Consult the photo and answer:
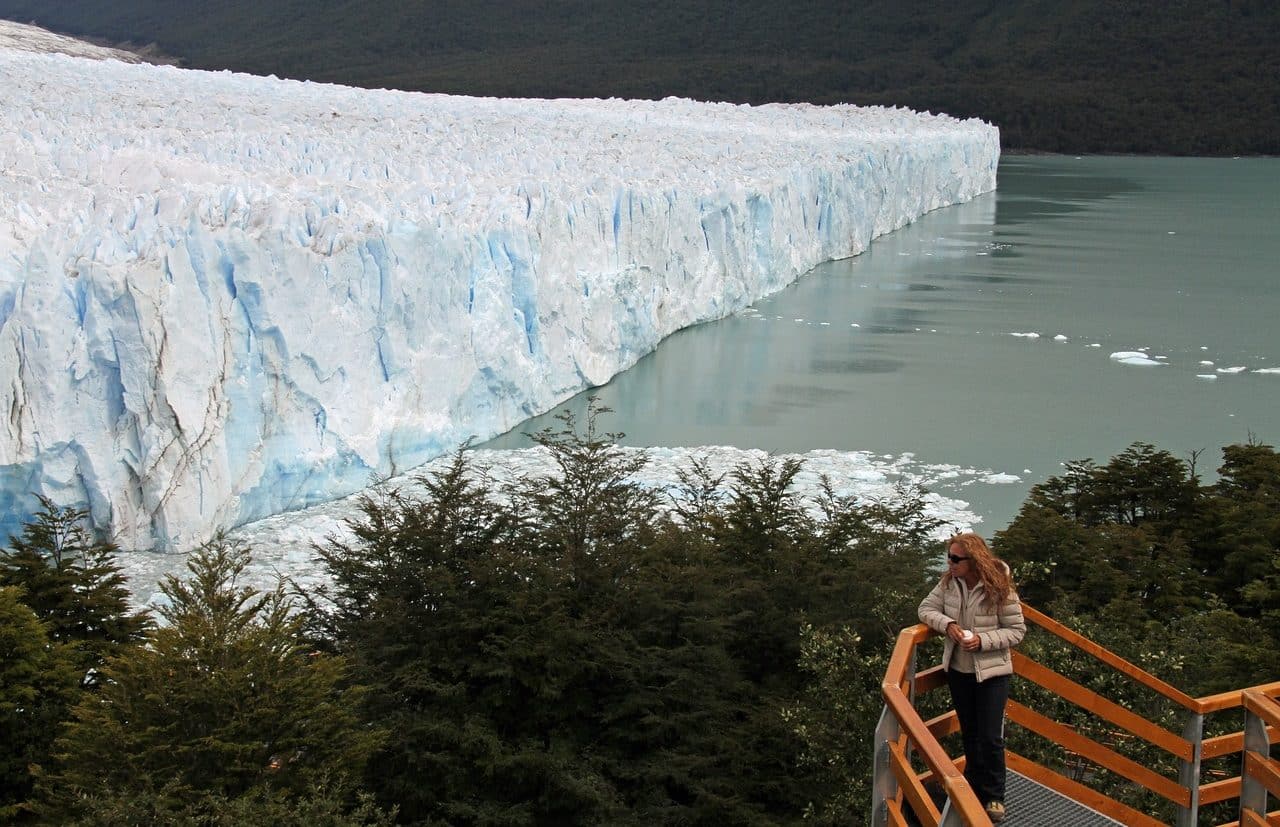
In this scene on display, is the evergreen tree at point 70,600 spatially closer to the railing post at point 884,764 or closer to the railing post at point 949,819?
the railing post at point 884,764

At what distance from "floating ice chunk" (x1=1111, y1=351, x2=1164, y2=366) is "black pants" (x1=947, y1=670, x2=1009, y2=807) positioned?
477 inches

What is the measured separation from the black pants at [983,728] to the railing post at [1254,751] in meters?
0.44

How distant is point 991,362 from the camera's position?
14.1m

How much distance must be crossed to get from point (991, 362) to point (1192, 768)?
39.3 feet

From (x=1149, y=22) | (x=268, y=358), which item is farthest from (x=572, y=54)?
(x=268, y=358)

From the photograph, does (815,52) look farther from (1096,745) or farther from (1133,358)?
(1096,745)

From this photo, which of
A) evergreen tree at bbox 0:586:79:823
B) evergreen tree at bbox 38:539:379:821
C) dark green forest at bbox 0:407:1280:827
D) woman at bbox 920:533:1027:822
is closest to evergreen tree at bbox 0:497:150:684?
dark green forest at bbox 0:407:1280:827


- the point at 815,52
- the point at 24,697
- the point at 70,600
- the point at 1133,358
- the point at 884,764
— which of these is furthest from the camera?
the point at 815,52

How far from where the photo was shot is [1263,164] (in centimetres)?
4503

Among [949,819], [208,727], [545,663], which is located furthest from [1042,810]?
[545,663]

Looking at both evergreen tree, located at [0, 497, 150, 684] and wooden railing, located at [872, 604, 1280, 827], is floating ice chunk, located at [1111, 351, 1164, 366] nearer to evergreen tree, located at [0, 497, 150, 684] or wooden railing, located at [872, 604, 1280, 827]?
evergreen tree, located at [0, 497, 150, 684]

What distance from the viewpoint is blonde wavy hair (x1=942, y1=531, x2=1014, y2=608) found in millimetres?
2723

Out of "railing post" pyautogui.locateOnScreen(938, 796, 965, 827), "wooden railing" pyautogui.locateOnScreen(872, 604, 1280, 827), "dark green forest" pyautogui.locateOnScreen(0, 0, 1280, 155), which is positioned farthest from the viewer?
"dark green forest" pyautogui.locateOnScreen(0, 0, 1280, 155)

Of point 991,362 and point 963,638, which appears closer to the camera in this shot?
point 963,638
